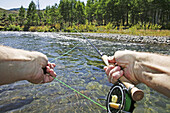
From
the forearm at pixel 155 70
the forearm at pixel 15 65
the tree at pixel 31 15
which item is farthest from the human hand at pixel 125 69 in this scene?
the tree at pixel 31 15

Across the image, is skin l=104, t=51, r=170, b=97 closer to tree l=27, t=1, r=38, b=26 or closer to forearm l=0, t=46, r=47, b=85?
forearm l=0, t=46, r=47, b=85

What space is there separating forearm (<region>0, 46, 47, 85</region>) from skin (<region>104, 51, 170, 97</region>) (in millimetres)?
1093

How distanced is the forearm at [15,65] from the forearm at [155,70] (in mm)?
1243

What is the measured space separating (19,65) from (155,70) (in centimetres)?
134

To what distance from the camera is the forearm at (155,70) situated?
1.06 m

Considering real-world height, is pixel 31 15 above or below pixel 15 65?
above

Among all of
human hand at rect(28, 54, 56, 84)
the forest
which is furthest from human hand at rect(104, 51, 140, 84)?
the forest

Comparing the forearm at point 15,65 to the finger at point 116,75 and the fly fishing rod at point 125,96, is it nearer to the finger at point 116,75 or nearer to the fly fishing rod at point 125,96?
the finger at point 116,75

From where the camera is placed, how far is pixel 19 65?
1402 millimetres

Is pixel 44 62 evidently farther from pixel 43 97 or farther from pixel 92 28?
pixel 92 28

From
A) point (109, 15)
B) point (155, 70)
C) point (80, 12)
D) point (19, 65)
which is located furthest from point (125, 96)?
point (80, 12)

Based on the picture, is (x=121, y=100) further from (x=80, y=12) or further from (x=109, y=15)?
(x=80, y=12)

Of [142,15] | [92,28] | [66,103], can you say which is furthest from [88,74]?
[142,15]

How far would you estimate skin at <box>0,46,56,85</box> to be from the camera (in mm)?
1237
